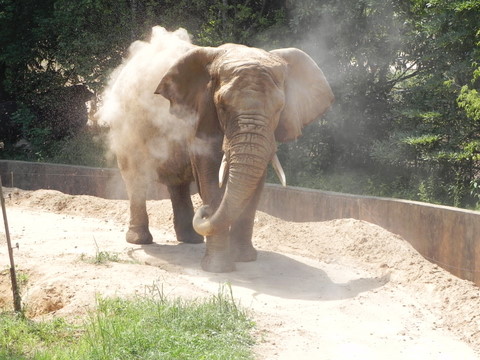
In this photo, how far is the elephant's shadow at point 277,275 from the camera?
8664mm

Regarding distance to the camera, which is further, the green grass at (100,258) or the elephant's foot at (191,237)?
the elephant's foot at (191,237)

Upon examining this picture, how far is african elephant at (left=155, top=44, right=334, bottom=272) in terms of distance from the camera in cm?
849

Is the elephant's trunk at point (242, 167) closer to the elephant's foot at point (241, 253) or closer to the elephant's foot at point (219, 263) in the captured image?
the elephant's foot at point (219, 263)

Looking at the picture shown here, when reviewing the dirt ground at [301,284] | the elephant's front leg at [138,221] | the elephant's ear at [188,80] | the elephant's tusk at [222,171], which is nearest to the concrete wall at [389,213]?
the dirt ground at [301,284]

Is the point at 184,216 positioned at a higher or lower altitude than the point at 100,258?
higher

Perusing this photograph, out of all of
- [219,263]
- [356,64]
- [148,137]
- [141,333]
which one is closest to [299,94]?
[148,137]

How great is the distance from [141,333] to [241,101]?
309 centimetres

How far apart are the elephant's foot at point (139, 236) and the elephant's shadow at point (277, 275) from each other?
0.51 meters

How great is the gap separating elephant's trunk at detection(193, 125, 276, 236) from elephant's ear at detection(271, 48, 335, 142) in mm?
904

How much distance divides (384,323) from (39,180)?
10684 mm

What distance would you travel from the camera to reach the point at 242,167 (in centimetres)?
846

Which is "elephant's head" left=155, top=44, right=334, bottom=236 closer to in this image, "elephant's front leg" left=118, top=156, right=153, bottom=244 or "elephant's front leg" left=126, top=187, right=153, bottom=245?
"elephant's front leg" left=118, top=156, right=153, bottom=244

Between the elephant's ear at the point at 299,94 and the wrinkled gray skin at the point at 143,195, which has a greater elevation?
the elephant's ear at the point at 299,94

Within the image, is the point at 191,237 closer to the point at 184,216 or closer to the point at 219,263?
the point at 184,216
